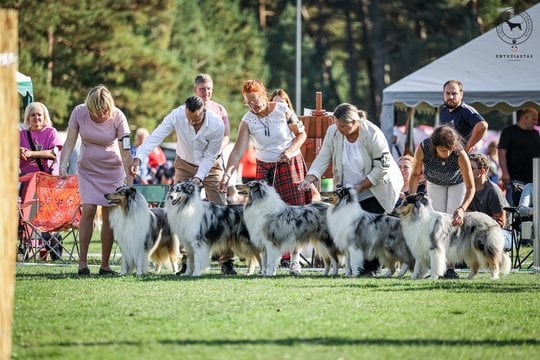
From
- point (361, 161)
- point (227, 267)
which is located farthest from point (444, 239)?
point (227, 267)

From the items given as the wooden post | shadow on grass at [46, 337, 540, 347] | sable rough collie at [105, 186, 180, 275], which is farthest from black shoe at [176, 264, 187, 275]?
the wooden post

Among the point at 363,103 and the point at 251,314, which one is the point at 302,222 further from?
the point at 363,103

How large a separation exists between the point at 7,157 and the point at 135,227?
495 cm

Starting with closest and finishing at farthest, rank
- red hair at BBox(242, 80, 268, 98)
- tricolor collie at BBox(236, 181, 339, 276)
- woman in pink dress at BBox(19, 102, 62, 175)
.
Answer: tricolor collie at BBox(236, 181, 339, 276) < red hair at BBox(242, 80, 268, 98) < woman in pink dress at BBox(19, 102, 62, 175)

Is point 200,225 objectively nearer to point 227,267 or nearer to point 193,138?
point 227,267

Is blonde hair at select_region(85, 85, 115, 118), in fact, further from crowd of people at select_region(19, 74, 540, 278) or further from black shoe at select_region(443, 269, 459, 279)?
black shoe at select_region(443, 269, 459, 279)

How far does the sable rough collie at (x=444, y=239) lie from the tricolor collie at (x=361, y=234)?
22 cm

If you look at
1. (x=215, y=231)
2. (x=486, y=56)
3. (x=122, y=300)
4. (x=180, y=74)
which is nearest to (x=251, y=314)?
(x=122, y=300)

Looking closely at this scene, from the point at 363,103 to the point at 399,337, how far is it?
165 ft

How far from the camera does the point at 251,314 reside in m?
6.93

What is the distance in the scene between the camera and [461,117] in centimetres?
1116

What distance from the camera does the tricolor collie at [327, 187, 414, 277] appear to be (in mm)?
9859

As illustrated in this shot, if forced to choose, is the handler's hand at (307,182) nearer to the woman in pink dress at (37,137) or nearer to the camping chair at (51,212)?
the camping chair at (51,212)

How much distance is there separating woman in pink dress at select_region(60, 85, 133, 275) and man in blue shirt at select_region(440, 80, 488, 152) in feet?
11.5
